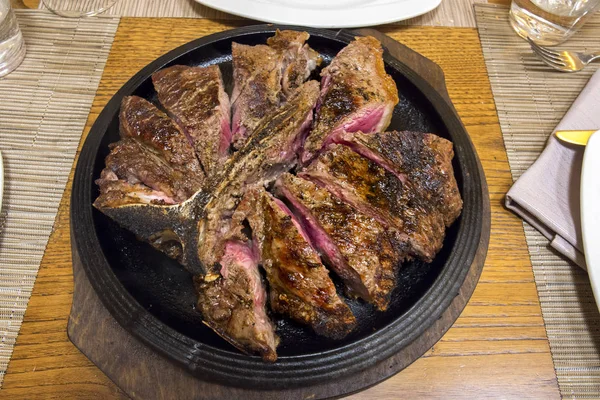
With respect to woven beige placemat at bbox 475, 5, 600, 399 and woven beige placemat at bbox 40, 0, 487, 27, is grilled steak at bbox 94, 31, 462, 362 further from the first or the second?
woven beige placemat at bbox 40, 0, 487, 27

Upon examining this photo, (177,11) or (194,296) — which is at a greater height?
(177,11)

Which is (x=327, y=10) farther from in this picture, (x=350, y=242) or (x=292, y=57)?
(x=350, y=242)

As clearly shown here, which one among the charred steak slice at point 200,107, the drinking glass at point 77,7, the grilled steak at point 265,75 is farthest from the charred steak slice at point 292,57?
the drinking glass at point 77,7

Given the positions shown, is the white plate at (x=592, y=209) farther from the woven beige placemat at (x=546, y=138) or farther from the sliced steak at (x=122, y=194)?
the sliced steak at (x=122, y=194)

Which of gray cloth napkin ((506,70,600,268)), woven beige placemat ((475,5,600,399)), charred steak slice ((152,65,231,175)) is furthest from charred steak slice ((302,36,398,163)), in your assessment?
woven beige placemat ((475,5,600,399))

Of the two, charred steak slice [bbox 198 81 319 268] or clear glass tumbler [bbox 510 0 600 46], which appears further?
clear glass tumbler [bbox 510 0 600 46]

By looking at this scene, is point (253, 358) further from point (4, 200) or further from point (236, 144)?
point (4, 200)

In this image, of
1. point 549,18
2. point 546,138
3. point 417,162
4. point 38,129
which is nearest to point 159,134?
point 38,129
